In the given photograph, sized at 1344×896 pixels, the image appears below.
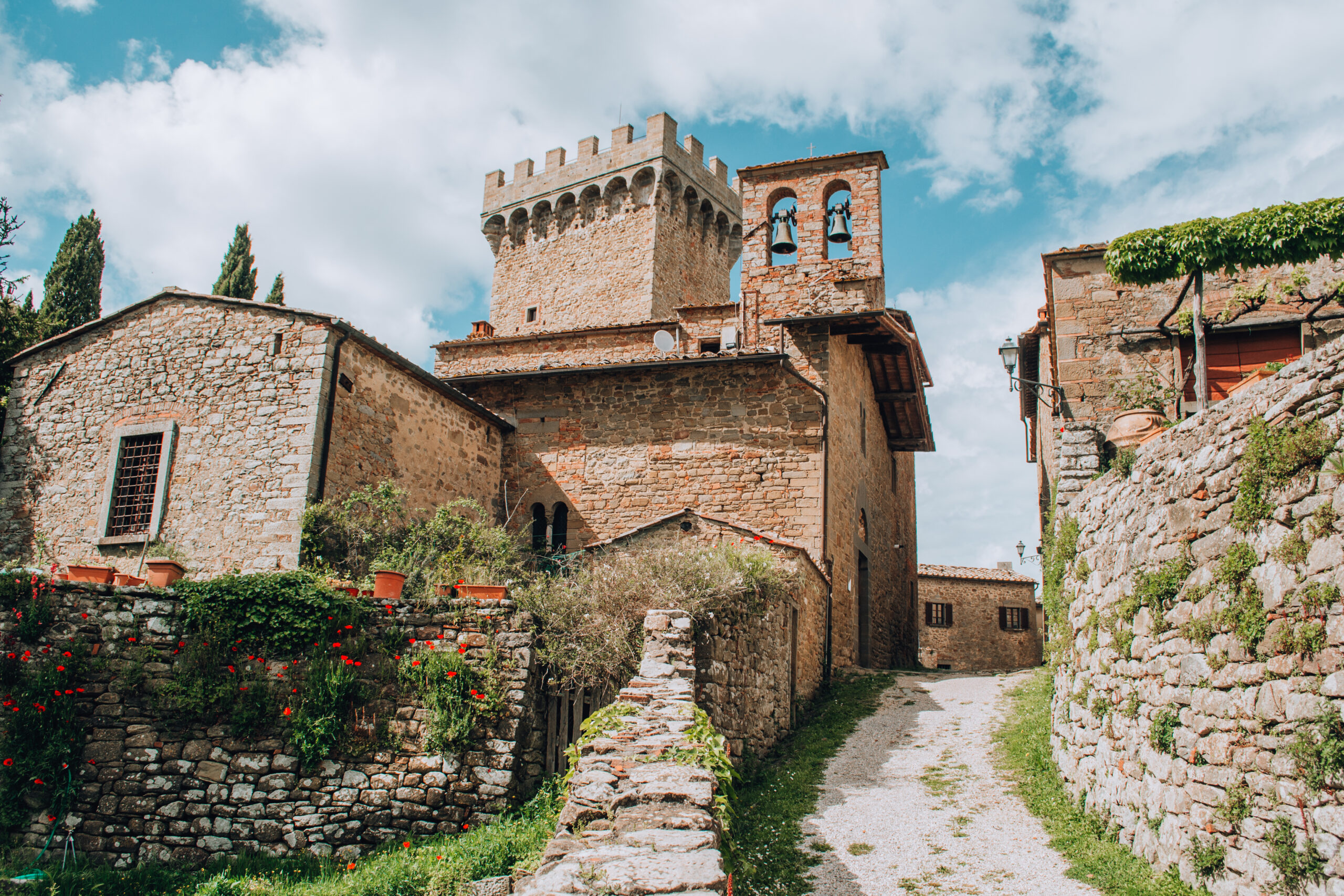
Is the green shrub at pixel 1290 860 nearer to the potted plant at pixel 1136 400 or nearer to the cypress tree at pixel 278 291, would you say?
the potted plant at pixel 1136 400

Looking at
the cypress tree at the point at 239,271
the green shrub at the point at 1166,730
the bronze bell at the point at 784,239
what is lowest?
the green shrub at the point at 1166,730

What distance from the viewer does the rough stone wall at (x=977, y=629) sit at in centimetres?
2658

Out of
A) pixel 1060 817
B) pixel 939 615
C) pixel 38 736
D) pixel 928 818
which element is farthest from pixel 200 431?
pixel 939 615

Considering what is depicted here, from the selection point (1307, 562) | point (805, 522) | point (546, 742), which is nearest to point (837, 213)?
point (805, 522)

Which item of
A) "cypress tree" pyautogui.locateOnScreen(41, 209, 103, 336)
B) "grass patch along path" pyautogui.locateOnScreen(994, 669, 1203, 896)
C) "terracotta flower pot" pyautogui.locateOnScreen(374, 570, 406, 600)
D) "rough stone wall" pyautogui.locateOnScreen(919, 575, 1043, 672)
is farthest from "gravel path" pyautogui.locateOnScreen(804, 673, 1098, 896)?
"cypress tree" pyautogui.locateOnScreen(41, 209, 103, 336)

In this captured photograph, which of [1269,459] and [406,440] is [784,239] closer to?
[406,440]

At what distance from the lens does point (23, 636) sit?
786 cm

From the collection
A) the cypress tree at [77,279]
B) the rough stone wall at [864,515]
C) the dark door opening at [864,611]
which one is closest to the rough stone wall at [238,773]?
the rough stone wall at [864,515]

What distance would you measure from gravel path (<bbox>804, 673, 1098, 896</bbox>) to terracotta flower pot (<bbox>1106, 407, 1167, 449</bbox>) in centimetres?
347

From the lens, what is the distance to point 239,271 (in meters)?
23.0

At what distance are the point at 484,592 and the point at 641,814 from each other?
4229 millimetres

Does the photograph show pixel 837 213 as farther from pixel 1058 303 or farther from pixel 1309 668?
pixel 1309 668

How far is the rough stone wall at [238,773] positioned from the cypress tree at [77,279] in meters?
15.7

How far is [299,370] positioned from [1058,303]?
9.88 m
